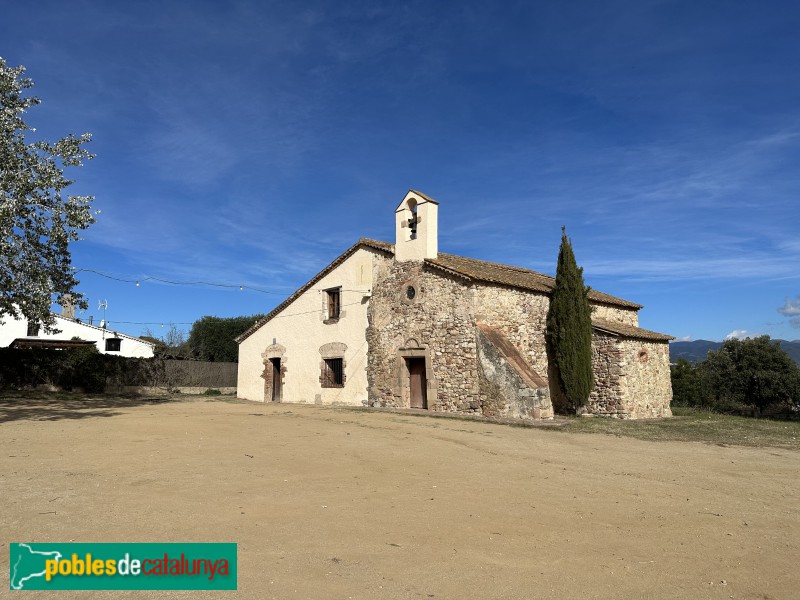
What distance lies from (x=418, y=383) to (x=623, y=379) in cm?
660

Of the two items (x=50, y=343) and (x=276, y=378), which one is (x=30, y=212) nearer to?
(x=276, y=378)

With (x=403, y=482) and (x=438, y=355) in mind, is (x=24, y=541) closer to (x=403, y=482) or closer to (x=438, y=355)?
(x=403, y=482)

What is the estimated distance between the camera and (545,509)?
5.66m

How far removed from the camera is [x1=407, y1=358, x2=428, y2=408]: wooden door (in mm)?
18000

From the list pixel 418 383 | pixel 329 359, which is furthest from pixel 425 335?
pixel 329 359

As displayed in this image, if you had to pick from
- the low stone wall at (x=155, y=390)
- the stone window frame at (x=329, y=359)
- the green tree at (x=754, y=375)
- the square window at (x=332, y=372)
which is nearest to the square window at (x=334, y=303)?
the stone window frame at (x=329, y=359)

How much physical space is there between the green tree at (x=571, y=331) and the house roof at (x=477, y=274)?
1.09 m

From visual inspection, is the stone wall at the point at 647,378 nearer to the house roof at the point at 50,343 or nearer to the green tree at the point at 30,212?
the green tree at the point at 30,212

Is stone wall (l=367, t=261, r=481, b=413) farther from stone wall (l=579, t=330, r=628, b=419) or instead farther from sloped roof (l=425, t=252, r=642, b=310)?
stone wall (l=579, t=330, r=628, b=419)

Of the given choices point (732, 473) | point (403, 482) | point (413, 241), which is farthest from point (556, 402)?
point (403, 482)

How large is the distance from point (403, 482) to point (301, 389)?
16108 millimetres

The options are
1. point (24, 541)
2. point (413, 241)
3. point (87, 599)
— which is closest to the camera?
point (87, 599)

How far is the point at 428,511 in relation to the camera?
5484mm

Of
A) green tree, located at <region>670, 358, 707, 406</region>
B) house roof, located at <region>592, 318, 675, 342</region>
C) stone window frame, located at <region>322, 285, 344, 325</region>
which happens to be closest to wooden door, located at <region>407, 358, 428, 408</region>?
stone window frame, located at <region>322, 285, 344, 325</region>
